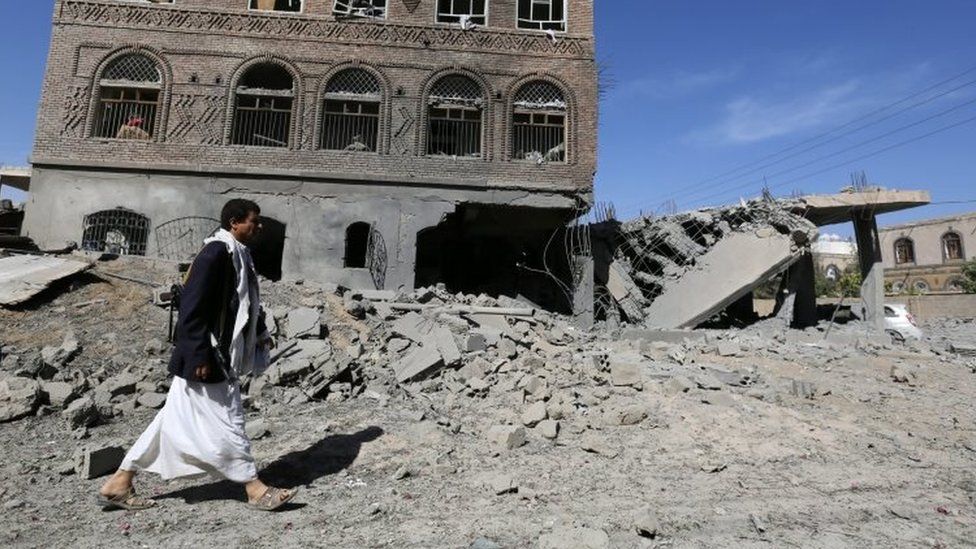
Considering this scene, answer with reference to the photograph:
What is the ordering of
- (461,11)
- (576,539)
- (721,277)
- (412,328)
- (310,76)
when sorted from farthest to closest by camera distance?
1. (461,11)
2. (310,76)
3. (721,277)
4. (412,328)
5. (576,539)

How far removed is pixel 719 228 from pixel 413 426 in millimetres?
10573

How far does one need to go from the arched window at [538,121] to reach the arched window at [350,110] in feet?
12.0

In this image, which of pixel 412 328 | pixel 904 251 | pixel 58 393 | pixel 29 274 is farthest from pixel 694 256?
pixel 904 251

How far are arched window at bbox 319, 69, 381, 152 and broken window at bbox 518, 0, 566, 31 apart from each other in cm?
444

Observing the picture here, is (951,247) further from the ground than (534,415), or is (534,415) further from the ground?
(951,247)

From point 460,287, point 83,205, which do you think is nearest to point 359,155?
point 460,287

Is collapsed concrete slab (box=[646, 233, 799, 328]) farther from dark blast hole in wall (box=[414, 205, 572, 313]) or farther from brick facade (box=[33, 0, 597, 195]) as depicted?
brick facade (box=[33, 0, 597, 195])

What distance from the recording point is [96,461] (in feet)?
11.6

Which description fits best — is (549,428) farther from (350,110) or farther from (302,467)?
(350,110)

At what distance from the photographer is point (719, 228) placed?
12789 mm

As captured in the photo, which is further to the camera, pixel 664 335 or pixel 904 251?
pixel 904 251

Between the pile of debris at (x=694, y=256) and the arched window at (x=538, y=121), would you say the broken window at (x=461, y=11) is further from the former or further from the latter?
the pile of debris at (x=694, y=256)

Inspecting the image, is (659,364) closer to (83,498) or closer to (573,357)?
(573,357)

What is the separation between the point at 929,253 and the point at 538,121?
36.0 metres
